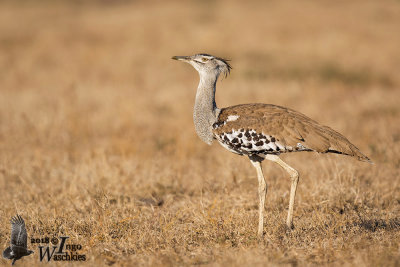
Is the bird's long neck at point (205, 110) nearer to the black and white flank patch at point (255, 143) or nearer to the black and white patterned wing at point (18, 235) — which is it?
the black and white flank patch at point (255, 143)

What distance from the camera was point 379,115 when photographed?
845cm

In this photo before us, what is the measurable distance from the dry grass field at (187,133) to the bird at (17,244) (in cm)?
11

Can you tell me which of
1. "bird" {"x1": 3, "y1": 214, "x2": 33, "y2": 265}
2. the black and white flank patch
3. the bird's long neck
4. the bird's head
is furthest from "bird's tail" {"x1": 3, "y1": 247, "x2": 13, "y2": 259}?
the bird's head

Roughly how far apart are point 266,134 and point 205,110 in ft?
2.20

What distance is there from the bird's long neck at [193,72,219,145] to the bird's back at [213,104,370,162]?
0.14 metres

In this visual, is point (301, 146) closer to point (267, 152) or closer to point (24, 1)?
point (267, 152)

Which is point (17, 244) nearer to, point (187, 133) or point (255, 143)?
point (255, 143)

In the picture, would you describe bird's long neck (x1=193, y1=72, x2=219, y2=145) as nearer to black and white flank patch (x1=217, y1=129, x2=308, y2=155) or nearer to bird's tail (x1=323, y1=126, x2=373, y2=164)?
black and white flank patch (x1=217, y1=129, x2=308, y2=155)

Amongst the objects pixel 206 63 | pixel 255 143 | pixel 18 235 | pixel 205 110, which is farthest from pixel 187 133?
pixel 18 235

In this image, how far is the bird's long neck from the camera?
4441 millimetres

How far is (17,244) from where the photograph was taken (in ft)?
12.2

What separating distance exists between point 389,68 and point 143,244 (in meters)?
9.62

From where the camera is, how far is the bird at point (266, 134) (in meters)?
4.07

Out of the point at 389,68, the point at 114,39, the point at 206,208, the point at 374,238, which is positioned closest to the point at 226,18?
the point at 114,39
